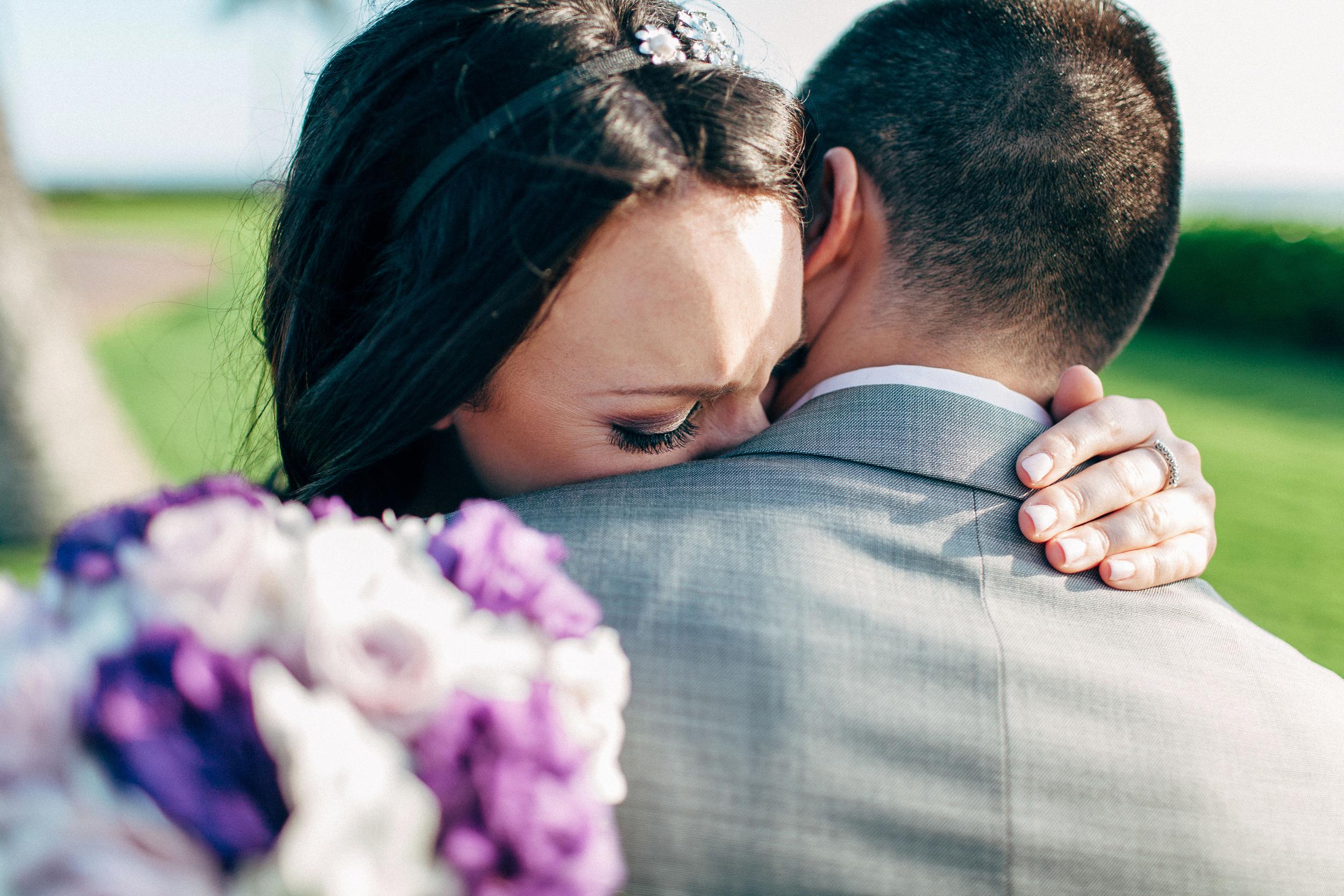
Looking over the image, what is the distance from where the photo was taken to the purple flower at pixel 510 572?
40.6 inches

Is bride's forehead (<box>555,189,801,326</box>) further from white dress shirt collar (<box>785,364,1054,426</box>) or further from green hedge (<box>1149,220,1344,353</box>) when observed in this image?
green hedge (<box>1149,220,1344,353</box>)

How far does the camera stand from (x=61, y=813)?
2.45 feet

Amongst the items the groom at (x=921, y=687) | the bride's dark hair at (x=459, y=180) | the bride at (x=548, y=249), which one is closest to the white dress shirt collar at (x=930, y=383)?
the groom at (x=921, y=687)

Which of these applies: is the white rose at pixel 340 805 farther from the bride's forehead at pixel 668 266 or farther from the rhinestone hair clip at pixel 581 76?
the rhinestone hair clip at pixel 581 76

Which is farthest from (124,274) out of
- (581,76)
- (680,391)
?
(680,391)

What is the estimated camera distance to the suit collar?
1543 millimetres

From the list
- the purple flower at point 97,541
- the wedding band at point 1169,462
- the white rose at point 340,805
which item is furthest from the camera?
the wedding band at point 1169,462

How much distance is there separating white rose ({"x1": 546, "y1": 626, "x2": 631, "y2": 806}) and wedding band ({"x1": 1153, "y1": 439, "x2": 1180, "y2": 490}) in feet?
4.99

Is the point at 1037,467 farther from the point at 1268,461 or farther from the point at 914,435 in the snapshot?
the point at 1268,461

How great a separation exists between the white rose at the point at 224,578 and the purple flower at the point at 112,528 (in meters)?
0.04

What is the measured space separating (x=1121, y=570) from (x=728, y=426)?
0.79 m

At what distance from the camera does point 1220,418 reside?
8.57m

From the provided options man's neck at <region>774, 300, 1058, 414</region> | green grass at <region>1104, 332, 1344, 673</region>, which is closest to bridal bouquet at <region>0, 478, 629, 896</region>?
man's neck at <region>774, 300, 1058, 414</region>

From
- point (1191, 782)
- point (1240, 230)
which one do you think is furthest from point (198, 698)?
point (1240, 230)
